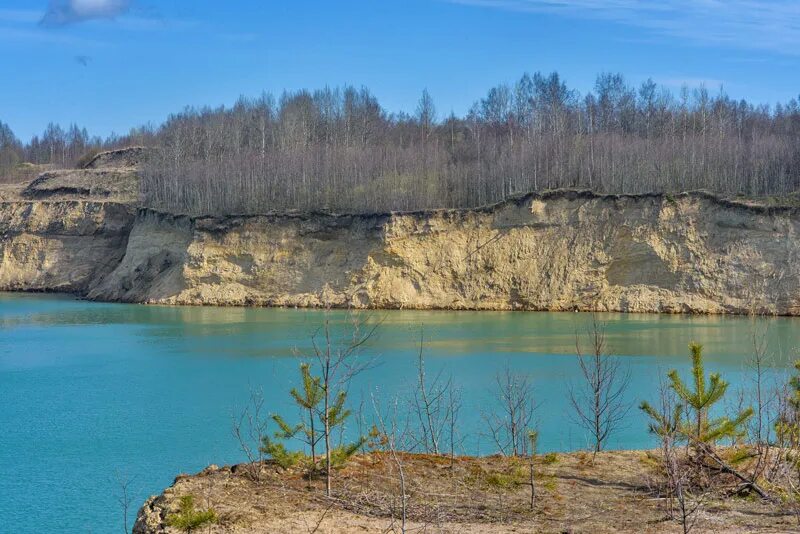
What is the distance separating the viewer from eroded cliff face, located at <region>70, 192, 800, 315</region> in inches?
2024

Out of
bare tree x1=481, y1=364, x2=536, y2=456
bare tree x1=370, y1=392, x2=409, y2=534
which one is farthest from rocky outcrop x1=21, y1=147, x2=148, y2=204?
bare tree x1=370, y1=392, x2=409, y2=534

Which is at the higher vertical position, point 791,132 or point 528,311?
point 791,132

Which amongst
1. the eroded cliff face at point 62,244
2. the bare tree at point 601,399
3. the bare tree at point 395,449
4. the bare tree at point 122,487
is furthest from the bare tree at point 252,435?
the eroded cliff face at point 62,244

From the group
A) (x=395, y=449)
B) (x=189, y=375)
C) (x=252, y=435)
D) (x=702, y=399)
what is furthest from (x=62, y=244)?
(x=702, y=399)

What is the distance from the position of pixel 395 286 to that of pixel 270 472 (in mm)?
45855

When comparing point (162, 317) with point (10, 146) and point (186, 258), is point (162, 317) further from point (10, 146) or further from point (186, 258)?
point (10, 146)

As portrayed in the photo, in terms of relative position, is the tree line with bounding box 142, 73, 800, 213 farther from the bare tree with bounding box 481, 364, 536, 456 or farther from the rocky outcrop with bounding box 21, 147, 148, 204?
the bare tree with bounding box 481, 364, 536, 456

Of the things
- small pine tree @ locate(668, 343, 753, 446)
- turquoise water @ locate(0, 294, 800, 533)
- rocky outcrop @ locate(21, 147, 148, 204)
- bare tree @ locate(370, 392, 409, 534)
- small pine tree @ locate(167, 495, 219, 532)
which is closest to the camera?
bare tree @ locate(370, 392, 409, 534)

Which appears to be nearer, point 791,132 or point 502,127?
point 791,132

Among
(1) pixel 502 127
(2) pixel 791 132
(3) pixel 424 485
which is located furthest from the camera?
(1) pixel 502 127

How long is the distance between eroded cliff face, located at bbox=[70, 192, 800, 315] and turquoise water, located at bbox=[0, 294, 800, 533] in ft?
12.1

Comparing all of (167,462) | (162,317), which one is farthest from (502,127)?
(167,462)

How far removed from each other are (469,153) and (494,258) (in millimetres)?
19435

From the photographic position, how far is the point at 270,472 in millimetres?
11914
